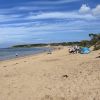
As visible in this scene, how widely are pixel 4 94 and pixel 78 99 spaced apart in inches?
120

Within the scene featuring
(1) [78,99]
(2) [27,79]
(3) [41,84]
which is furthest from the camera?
(2) [27,79]

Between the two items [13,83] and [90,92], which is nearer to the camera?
[90,92]

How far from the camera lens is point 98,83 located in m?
11.7

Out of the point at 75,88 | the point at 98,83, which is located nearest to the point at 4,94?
the point at 75,88

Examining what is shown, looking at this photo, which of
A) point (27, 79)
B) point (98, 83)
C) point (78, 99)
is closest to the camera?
point (78, 99)

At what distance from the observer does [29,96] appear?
10797mm

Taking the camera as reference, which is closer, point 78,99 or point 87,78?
point 78,99

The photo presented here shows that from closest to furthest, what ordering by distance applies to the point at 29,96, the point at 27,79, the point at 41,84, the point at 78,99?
1. the point at 78,99
2. the point at 29,96
3. the point at 41,84
4. the point at 27,79

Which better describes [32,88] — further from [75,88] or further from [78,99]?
[78,99]

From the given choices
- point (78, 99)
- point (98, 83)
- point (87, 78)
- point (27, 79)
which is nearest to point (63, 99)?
point (78, 99)

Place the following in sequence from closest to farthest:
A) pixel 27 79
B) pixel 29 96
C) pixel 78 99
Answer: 1. pixel 78 99
2. pixel 29 96
3. pixel 27 79

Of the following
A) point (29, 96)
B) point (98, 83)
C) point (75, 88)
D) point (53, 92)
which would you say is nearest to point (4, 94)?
point (29, 96)

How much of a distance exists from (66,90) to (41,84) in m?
1.88

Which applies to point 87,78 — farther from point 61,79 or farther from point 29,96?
point 29,96
